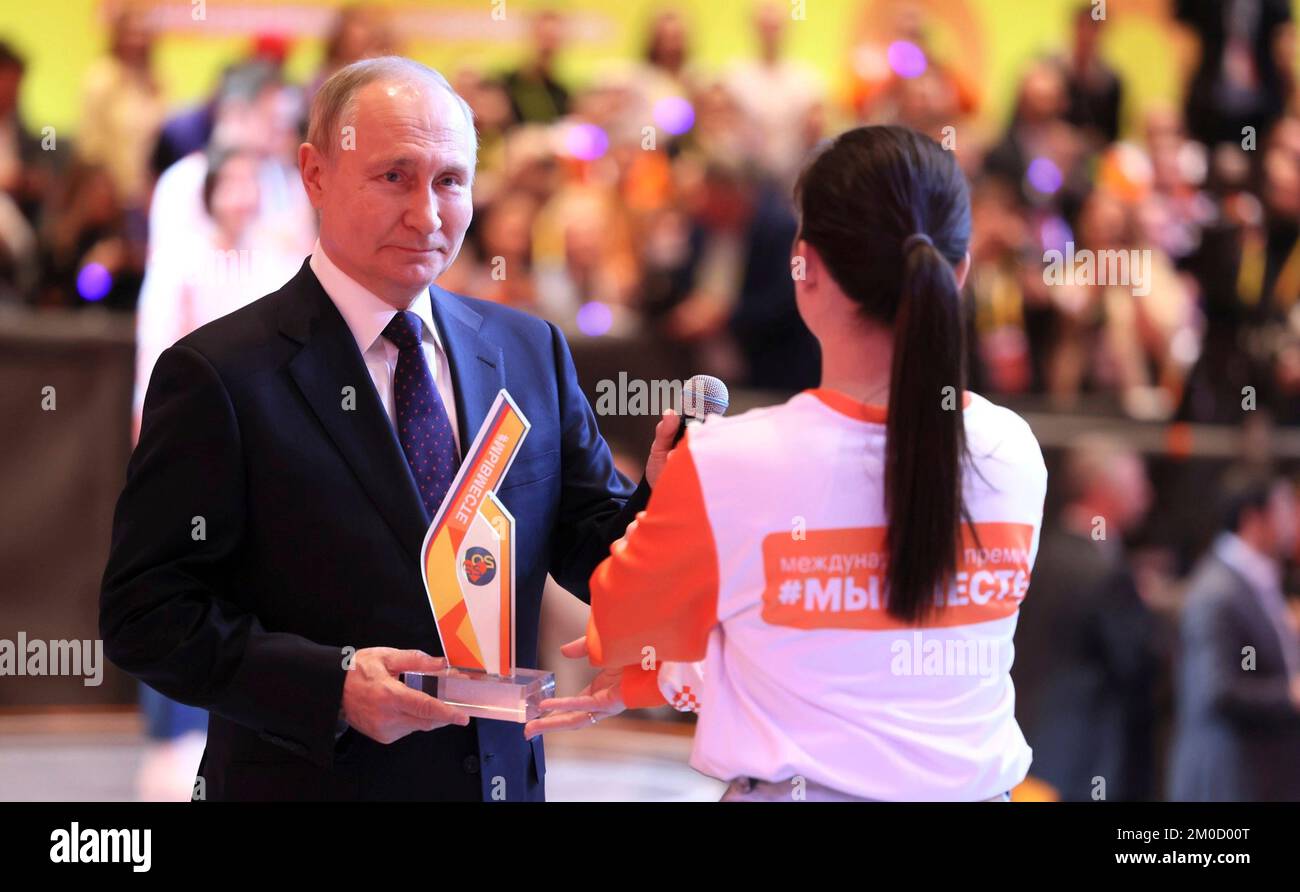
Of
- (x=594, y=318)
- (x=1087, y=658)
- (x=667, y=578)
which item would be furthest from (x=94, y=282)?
(x=667, y=578)

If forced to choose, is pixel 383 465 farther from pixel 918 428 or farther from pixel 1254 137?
pixel 1254 137

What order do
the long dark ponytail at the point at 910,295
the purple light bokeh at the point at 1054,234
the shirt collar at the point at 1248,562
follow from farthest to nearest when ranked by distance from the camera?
the purple light bokeh at the point at 1054,234
the shirt collar at the point at 1248,562
the long dark ponytail at the point at 910,295

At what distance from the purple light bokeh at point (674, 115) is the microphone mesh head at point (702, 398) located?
15.2 ft

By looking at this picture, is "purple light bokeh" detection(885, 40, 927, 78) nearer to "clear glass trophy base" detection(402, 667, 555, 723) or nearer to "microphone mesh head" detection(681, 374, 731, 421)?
"microphone mesh head" detection(681, 374, 731, 421)

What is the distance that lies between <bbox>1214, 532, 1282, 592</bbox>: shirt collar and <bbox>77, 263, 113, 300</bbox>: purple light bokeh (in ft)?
14.2

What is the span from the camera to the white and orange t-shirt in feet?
6.34

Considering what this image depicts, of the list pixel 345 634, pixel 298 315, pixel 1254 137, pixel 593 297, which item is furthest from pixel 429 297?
pixel 1254 137

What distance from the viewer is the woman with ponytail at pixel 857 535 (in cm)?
192

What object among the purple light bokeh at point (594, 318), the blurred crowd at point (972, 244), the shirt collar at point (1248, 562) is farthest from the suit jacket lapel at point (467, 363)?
the shirt collar at point (1248, 562)

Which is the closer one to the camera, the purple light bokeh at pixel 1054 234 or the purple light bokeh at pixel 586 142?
the purple light bokeh at pixel 586 142

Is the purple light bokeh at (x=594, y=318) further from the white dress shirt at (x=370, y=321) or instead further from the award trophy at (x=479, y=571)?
the award trophy at (x=479, y=571)

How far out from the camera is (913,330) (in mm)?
1898

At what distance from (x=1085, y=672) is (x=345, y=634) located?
4187mm

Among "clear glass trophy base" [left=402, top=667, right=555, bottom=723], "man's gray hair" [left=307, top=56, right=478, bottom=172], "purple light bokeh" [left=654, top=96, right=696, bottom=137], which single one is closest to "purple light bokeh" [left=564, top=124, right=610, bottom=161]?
"purple light bokeh" [left=654, top=96, right=696, bottom=137]
